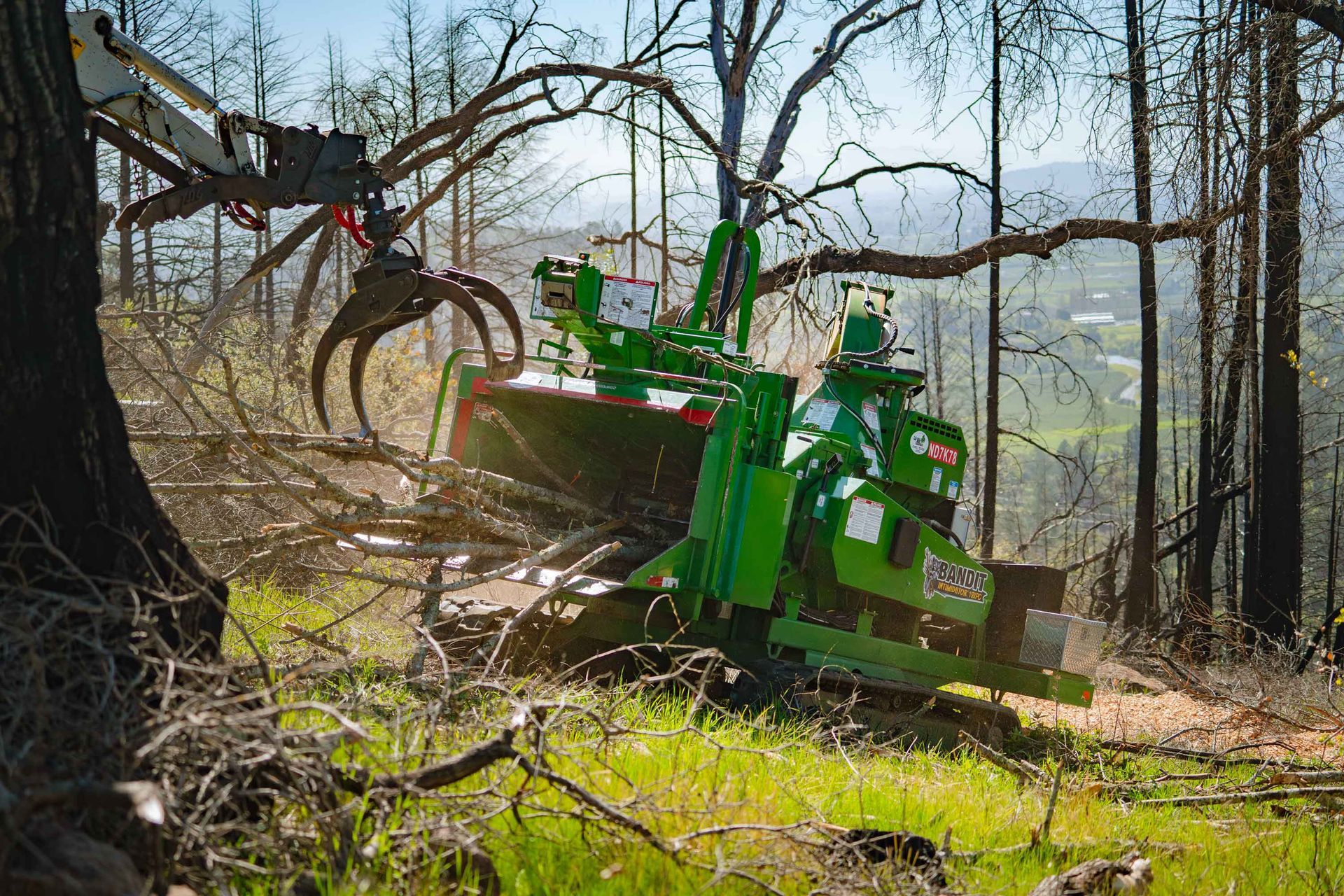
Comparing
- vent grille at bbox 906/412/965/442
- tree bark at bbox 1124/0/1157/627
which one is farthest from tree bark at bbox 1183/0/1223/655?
vent grille at bbox 906/412/965/442

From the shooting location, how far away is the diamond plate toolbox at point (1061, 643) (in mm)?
8008

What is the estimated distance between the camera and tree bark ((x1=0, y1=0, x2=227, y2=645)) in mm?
3078

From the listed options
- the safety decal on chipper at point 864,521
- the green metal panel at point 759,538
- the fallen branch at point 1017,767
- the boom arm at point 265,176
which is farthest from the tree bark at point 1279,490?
the boom arm at point 265,176

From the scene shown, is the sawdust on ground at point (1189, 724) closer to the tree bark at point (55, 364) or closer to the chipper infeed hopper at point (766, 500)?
the chipper infeed hopper at point (766, 500)

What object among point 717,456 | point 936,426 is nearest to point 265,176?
point 717,456

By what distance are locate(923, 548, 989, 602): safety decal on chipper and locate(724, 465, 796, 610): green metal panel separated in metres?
1.59

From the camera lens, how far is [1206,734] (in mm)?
8586

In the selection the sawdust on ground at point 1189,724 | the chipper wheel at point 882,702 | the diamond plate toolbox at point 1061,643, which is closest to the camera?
the chipper wheel at point 882,702

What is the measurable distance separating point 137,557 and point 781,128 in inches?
569

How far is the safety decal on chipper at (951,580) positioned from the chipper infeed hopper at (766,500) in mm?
15

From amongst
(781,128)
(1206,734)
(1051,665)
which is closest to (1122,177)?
(1051,665)

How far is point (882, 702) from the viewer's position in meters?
7.67

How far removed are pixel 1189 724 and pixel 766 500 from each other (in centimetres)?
520

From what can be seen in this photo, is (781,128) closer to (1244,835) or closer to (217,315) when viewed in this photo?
(217,315)
